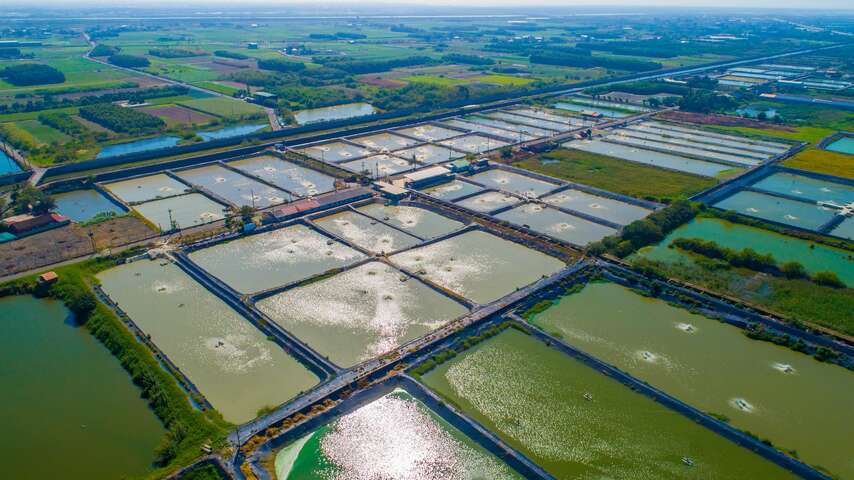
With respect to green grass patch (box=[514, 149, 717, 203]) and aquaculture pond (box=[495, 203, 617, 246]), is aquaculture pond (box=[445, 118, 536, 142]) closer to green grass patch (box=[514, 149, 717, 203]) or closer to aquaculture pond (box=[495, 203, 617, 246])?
green grass patch (box=[514, 149, 717, 203])

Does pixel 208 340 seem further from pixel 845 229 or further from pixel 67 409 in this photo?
pixel 845 229

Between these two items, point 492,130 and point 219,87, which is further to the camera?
point 219,87

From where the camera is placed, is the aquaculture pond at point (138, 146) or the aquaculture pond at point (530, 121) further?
the aquaculture pond at point (530, 121)

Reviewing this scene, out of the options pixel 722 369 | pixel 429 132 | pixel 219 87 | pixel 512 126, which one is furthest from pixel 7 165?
pixel 722 369

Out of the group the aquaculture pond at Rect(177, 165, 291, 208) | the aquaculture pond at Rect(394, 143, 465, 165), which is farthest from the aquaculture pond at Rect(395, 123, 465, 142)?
the aquaculture pond at Rect(177, 165, 291, 208)

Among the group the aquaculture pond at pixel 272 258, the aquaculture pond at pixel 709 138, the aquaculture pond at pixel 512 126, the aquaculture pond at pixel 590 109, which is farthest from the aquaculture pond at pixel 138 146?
the aquaculture pond at pixel 709 138

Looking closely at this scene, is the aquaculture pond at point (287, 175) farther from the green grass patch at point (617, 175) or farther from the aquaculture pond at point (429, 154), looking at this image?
the green grass patch at point (617, 175)
